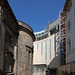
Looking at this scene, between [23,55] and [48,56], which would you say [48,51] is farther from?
[23,55]

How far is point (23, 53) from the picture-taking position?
20062 mm

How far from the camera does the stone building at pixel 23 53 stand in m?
19.0

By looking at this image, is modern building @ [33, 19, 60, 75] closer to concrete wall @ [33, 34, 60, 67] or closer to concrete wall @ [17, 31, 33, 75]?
concrete wall @ [33, 34, 60, 67]

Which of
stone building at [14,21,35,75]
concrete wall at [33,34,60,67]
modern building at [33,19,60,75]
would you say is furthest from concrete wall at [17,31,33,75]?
concrete wall at [33,34,60,67]

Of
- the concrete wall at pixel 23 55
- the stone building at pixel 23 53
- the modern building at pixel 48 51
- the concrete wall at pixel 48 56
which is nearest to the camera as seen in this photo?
the stone building at pixel 23 53

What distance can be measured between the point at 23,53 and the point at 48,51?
2636cm

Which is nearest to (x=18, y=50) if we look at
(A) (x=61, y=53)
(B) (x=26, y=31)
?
(B) (x=26, y=31)

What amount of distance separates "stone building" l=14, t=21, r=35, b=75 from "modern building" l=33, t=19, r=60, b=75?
16.6 metres

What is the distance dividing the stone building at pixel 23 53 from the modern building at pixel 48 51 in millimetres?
16628

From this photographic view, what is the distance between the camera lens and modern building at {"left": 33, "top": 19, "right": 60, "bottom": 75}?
4103 cm

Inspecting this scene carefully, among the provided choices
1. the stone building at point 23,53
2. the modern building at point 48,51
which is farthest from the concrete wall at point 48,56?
the stone building at point 23,53

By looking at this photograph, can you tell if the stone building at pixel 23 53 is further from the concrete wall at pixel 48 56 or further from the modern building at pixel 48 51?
the concrete wall at pixel 48 56

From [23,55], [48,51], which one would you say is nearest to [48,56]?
[48,51]

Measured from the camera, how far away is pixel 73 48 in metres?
16.0
